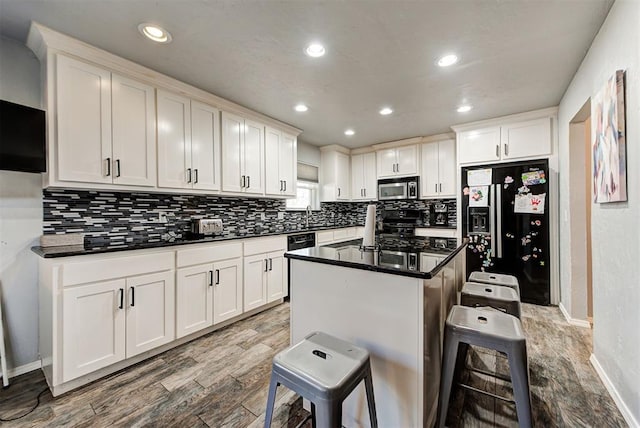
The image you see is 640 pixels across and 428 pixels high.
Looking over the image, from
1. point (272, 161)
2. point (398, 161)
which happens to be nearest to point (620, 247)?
point (272, 161)

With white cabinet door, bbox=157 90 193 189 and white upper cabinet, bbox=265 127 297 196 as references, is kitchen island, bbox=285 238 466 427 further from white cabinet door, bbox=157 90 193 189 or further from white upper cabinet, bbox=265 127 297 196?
white upper cabinet, bbox=265 127 297 196

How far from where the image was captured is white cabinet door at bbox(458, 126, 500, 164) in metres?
3.61

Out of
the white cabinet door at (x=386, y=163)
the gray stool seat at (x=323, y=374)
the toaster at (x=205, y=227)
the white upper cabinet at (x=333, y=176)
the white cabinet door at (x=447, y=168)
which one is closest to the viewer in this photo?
the gray stool seat at (x=323, y=374)

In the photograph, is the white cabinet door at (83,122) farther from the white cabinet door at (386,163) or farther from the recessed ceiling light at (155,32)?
the white cabinet door at (386,163)

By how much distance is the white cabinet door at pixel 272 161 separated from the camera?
3.49m

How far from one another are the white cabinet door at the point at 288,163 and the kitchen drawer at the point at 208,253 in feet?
3.88

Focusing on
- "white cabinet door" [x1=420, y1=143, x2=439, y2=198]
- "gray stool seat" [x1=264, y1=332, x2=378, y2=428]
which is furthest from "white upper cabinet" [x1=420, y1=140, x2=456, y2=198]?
"gray stool seat" [x1=264, y1=332, x2=378, y2=428]

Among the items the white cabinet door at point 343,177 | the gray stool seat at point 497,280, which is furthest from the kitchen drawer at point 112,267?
the white cabinet door at point 343,177

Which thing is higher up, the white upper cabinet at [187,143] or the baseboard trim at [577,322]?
the white upper cabinet at [187,143]

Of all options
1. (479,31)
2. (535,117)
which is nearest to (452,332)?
(479,31)

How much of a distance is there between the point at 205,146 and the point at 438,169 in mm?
3469

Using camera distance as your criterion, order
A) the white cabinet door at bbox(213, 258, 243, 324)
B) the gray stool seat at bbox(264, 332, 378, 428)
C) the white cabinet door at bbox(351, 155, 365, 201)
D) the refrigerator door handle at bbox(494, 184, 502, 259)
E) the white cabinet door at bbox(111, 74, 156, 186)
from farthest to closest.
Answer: the white cabinet door at bbox(351, 155, 365, 201) → the refrigerator door handle at bbox(494, 184, 502, 259) → the white cabinet door at bbox(213, 258, 243, 324) → the white cabinet door at bbox(111, 74, 156, 186) → the gray stool seat at bbox(264, 332, 378, 428)

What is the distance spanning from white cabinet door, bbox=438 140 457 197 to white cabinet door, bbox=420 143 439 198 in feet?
0.20

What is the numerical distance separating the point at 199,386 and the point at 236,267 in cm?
118
